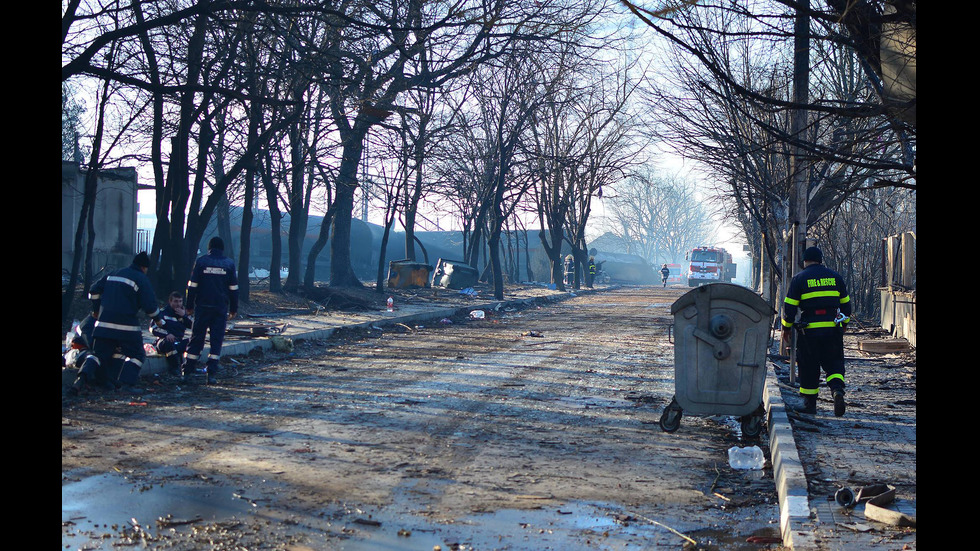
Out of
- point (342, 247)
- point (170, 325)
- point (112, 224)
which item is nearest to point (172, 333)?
point (170, 325)

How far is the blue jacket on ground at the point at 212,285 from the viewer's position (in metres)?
10.9

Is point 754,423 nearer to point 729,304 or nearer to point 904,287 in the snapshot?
point 729,304

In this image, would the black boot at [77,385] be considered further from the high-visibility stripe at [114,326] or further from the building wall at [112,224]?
the building wall at [112,224]

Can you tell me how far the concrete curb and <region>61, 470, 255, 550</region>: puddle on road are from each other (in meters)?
3.10

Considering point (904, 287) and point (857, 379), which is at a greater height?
point (904, 287)

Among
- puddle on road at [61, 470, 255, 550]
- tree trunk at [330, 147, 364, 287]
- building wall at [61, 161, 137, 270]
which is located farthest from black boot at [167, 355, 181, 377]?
tree trunk at [330, 147, 364, 287]

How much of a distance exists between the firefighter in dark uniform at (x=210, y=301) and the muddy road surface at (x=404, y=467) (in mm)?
585

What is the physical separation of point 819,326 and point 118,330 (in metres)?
7.48

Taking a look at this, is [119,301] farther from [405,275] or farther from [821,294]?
[405,275]

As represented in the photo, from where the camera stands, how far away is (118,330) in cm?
945

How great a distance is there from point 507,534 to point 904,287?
562 inches

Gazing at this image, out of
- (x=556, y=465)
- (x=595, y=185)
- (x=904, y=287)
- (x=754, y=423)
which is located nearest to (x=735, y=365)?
(x=754, y=423)

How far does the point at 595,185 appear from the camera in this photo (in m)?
45.1

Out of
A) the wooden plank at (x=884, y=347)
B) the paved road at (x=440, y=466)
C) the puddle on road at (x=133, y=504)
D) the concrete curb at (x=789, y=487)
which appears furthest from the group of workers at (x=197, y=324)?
the wooden plank at (x=884, y=347)
